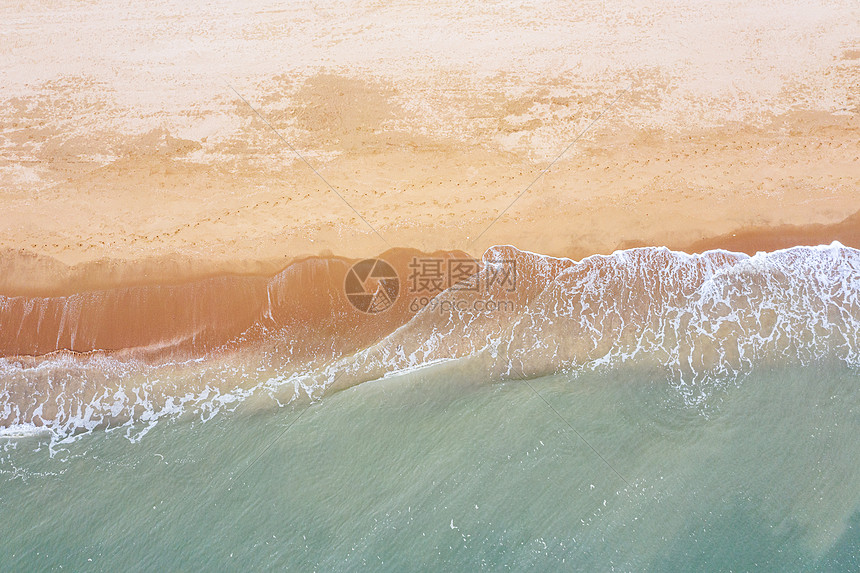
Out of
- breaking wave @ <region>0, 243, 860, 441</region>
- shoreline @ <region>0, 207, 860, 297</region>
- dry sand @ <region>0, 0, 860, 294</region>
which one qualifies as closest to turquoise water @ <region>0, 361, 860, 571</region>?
breaking wave @ <region>0, 243, 860, 441</region>

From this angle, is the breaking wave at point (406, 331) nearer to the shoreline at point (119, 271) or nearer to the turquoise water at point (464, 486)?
the shoreline at point (119, 271)

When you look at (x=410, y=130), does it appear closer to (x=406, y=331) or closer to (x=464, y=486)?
(x=406, y=331)

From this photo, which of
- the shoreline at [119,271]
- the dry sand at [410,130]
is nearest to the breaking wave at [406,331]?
the shoreline at [119,271]

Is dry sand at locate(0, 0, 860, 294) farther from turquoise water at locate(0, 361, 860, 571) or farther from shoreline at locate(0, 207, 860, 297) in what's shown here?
turquoise water at locate(0, 361, 860, 571)

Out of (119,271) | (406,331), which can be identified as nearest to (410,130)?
(406,331)

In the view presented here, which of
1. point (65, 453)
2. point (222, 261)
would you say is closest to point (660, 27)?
point (222, 261)

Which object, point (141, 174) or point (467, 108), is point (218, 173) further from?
point (467, 108)
